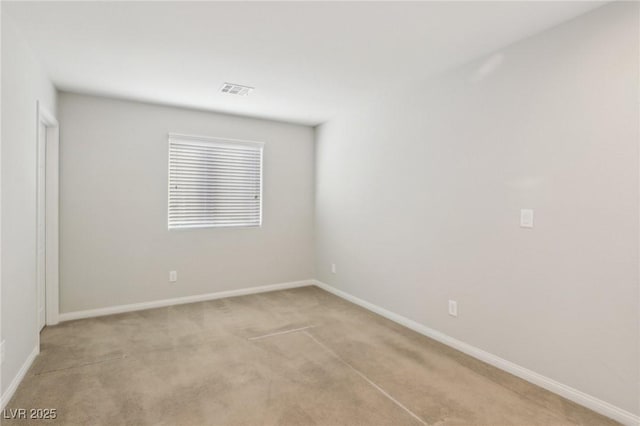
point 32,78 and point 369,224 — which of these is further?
point 369,224

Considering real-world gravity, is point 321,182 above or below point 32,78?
below

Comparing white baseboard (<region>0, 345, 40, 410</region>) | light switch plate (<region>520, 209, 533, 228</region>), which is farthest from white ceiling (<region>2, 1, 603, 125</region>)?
white baseboard (<region>0, 345, 40, 410</region>)

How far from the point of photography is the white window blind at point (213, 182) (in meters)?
4.32

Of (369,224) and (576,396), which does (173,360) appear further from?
(576,396)

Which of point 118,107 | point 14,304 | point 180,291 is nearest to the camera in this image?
point 14,304

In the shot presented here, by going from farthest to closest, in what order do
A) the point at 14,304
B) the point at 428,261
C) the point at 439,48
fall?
the point at 428,261 → the point at 439,48 → the point at 14,304

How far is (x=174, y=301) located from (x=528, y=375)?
377cm

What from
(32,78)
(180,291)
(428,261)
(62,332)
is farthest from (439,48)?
(62,332)

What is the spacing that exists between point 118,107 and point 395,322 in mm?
3915

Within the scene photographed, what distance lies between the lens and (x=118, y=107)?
3928mm

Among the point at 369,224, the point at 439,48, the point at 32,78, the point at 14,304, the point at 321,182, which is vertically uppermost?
the point at 439,48

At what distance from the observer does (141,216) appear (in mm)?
4086

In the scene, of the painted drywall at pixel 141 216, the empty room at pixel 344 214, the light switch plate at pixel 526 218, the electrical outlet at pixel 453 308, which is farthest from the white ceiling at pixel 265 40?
the electrical outlet at pixel 453 308

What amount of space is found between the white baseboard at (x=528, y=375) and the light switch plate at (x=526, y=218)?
104 centimetres
